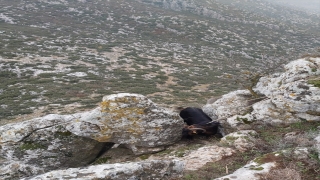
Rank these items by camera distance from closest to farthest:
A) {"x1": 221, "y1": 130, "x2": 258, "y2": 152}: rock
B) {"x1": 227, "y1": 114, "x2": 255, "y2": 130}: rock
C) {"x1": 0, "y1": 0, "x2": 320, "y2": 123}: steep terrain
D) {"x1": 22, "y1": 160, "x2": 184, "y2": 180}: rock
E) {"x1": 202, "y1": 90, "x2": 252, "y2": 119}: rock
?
{"x1": 22, "y1": 160, "x2": 184, "y2": 180}: rock, {"x1": 221, "y1": 130, "x2": 258, "y2": 152}: rock, {"x1": 227, "y1": 114, "x2": 255, "y2": 130}: rock, {"x1": 202, "y1": 90, "x2": 252, "y2": 119}: rock, {"x1": 0, "y1": 0, "x2": 320, "y2": 123}: steep terrain

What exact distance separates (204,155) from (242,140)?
1.55 m

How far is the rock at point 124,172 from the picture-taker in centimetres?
697

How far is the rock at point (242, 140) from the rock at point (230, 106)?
1.50 metres

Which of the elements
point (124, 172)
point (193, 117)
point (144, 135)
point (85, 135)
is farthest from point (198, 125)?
point (124, 172)

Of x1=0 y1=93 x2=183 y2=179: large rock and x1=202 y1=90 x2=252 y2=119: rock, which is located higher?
x1=202 y1=90 x2=252 y2=119: rock

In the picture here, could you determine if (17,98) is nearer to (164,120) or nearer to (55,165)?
(55,165)

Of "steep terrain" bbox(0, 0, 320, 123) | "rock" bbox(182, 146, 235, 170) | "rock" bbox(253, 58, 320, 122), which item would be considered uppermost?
"rock" bbox(253, 58, 320, 122)

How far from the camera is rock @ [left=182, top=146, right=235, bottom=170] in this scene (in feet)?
27.8

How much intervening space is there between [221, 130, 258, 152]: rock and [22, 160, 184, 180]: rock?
268 cm

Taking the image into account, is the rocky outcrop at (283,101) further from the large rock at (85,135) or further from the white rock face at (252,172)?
the white rock face at (252,172)

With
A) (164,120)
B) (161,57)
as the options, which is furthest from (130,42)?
(164,120)

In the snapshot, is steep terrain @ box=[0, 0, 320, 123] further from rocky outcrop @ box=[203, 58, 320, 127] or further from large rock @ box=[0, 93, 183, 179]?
large rock @ box=[0, 93, 183, 179]

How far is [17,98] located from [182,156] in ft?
63.2

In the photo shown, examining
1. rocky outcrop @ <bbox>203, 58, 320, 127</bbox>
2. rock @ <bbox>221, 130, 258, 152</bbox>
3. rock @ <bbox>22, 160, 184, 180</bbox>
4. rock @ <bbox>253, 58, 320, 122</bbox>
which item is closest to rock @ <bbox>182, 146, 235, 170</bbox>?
rock @ <bbox>221, 130, 258, 152</bbox>
